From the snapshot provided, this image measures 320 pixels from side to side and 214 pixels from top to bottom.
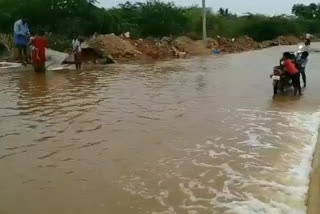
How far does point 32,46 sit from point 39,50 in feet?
1.79

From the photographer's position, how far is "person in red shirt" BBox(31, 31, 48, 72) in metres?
16.1

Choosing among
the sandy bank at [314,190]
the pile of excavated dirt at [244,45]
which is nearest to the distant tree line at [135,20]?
the pile of excavated dirt at [244,45]

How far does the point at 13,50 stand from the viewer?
20344mm

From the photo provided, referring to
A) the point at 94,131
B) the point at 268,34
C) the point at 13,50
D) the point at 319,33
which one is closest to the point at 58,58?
the point at 13,50

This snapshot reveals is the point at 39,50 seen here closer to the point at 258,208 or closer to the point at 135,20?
the point at 258,208

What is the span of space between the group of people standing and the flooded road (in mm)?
3782

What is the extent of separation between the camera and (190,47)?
1227 inches

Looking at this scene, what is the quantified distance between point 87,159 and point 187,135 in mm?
1909

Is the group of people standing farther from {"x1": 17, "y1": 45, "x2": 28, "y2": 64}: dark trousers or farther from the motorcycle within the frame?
the motorcycle

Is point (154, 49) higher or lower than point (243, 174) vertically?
higher

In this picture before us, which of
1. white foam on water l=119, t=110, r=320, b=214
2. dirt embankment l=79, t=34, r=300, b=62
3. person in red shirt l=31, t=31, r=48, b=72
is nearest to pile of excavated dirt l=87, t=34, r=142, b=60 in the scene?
dirt embankment l=79, t=34, r=300, b=62

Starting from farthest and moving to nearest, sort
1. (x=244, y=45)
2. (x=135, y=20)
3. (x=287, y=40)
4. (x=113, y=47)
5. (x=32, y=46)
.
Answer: (x=287, y=40) < (x=244, y=45) < (x=135, y=20) < (x=113, y=47) < (x=32, y=46)

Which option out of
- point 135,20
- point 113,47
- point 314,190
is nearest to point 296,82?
point 314,190

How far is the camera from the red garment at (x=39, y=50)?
633 inches
